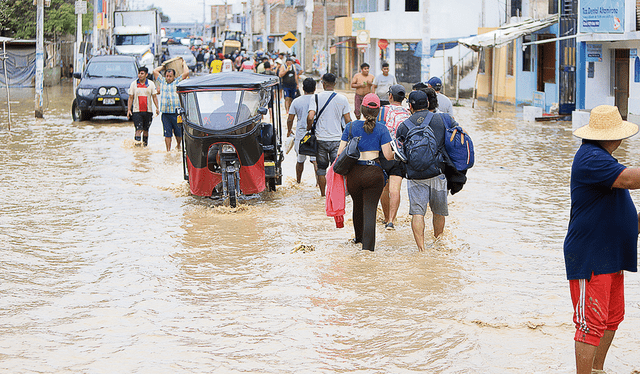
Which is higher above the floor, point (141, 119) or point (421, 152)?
point (141, 119)

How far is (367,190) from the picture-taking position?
27.4ft

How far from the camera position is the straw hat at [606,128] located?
478 centimetres

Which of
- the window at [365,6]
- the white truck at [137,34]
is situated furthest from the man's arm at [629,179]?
the window at [365,6]

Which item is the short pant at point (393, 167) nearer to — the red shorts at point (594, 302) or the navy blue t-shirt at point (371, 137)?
the navy blue t-shirt at point (371, 137)

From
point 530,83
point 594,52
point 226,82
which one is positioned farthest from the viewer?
point 530,83

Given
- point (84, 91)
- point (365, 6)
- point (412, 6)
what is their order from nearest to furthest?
1. point (84, 91)
2. point (412, 6)
3. point (365, 6)

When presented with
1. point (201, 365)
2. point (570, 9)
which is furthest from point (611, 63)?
point (201, 365)

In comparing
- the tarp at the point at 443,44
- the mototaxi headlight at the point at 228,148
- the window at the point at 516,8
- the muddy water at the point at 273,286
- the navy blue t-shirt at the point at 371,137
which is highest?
the window at the point at 516,8

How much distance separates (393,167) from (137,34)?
38.7m

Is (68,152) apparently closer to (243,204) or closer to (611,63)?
(243,204)

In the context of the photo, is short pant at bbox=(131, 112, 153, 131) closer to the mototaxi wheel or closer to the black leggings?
the mototaxi wheel

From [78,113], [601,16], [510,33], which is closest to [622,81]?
[601,16]

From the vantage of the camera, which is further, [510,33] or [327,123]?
[510,33]

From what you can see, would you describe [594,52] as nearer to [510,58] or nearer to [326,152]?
[510,58]
